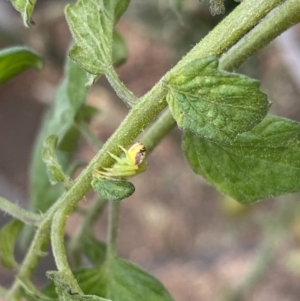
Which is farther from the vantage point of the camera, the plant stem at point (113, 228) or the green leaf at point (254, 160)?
the plant stem at point (113, 228)

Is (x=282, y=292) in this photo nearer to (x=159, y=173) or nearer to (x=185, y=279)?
(x=185, y=279)

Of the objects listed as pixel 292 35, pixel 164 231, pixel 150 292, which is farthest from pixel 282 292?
pixel 150 292

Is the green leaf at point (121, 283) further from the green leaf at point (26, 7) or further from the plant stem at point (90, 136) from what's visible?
the green leaf at point (26, 7)

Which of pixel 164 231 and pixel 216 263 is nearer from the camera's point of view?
pixel 216 263

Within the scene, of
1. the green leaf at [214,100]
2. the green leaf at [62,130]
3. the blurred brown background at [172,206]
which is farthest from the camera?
the blurred brown background at [172,206]

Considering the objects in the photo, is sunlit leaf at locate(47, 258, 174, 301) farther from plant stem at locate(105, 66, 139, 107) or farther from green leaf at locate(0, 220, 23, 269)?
plant stem at locate(105, 66, 139, 107)

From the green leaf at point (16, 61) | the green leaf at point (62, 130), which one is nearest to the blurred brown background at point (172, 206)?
the green leaf at point (62, 130)
